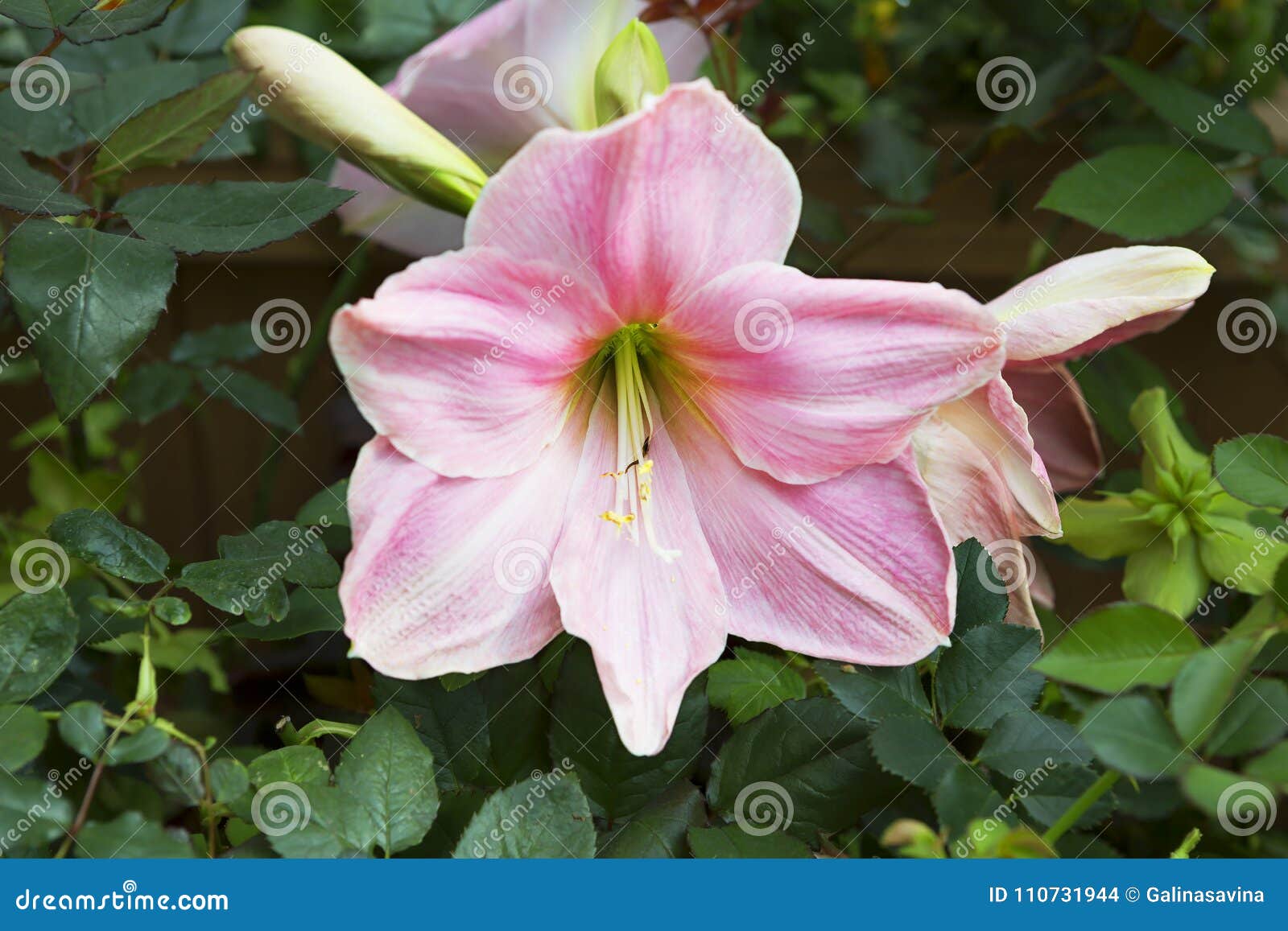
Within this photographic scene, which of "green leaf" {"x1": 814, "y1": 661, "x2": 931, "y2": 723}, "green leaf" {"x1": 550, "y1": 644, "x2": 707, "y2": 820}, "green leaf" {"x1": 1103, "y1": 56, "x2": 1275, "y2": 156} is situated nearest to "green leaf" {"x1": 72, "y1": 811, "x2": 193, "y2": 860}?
"green leaf" {"x1": 550, "y1": 644, "x2": 707, "y2": 820}

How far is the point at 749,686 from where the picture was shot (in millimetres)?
582

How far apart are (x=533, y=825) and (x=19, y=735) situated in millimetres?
215

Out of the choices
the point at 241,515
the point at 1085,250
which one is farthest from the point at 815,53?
the point at 241,515

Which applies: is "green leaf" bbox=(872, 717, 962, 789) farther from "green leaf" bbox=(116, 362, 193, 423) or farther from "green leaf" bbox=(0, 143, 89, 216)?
"green leaf" bbox=(116, 362, 193, 423)

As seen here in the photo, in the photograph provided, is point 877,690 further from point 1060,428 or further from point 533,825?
point 1060,428

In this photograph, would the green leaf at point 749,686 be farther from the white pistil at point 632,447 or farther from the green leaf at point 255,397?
the green leaf at point 255,397

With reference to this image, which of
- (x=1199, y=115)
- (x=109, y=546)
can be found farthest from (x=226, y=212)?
(x=1199, y=115)

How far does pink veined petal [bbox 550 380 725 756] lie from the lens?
51 cm

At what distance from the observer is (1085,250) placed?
3.57 ft

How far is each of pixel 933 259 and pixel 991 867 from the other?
93cm

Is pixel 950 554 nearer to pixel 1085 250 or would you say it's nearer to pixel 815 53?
pixel 1085 250

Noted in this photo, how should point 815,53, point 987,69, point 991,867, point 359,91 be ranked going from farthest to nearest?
point 815,53, point 987,69, point 359,91, point 991,867

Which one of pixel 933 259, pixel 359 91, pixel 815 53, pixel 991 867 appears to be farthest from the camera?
pixel 933 259

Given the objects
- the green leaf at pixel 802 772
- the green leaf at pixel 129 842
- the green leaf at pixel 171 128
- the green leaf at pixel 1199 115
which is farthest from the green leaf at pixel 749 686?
the green leaf at pixel 1199 115
